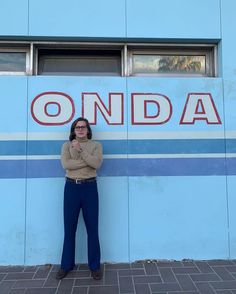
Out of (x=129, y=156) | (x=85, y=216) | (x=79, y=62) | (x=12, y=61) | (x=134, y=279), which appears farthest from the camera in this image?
→ (x=79, y=62)

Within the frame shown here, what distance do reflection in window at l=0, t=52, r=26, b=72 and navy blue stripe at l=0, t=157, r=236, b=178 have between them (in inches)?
54.9

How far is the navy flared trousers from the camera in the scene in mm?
4398

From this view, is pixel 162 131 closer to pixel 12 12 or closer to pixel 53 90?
pixel 53 90

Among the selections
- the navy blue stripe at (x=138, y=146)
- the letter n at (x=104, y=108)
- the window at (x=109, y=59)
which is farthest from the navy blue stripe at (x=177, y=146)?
the window at (x=109, y=59)

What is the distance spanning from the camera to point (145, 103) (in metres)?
5.06

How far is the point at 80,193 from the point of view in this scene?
4.39 metres

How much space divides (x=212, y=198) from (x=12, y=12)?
3.94 m

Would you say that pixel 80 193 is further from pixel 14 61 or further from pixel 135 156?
pixel 14 61

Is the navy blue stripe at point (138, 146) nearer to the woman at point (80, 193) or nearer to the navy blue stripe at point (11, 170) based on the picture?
the navy blue stripe at point (11, 170)

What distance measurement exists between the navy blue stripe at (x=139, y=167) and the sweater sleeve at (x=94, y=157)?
1.63ft

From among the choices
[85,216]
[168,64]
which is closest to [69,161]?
[85,216]

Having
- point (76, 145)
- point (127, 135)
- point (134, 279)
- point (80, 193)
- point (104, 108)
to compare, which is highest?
point (104, 108)

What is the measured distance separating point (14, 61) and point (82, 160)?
1.98 metres

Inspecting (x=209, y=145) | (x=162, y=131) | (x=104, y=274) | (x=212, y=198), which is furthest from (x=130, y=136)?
(x=104, y=274)
